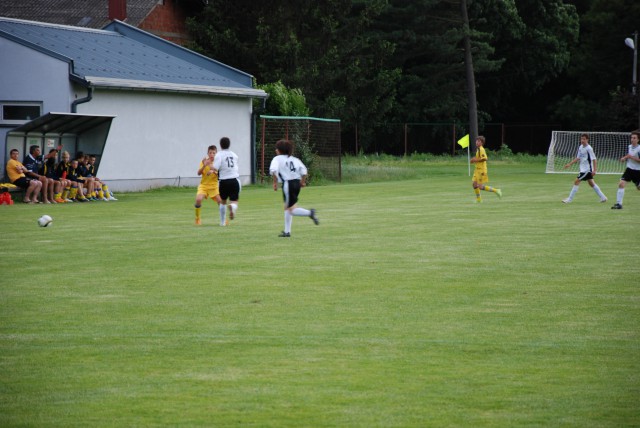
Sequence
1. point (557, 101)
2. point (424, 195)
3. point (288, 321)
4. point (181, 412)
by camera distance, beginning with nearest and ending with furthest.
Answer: point (181, 412) → point (288, 321) → point (424, 195) → point (557, 101)

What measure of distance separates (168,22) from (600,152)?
24.5 meters

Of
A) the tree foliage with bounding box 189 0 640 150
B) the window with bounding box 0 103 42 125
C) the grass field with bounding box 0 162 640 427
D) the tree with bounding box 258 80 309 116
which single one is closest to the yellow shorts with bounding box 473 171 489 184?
the grass field with bounding box 0 162 640 427

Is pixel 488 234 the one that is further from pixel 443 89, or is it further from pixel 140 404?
pixel 443 89

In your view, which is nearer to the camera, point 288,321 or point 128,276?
point 288,321

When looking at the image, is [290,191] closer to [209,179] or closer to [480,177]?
[209,179]

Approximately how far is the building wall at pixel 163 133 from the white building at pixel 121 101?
0.11 ft

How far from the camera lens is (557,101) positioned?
75.3 meters

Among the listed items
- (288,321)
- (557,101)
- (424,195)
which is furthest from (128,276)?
(557,101)

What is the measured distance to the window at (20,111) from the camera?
30172 millimetres

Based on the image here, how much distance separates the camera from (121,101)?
104ft

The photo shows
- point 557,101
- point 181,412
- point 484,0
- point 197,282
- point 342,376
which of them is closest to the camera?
point 181,412

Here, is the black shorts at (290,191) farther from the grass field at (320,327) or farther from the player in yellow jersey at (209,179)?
the player in yellow jersey at (209,179)

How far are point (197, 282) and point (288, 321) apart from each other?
2.83 meters

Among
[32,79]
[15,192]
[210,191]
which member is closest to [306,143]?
[32,79]
